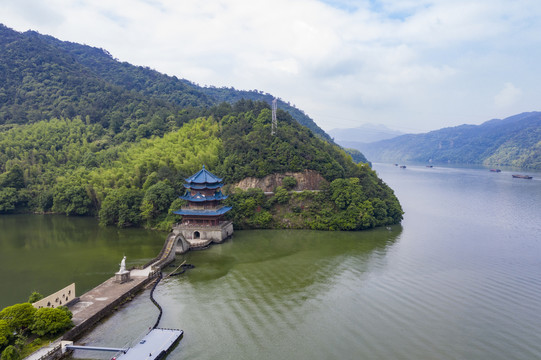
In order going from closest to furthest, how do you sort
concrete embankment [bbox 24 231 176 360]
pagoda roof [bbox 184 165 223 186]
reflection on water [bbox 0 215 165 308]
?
concrete embankment [bbox 24 231 176 360], reflection on water [bbox 0 215 165 308], pagoda roof [bbox 184 165 223 186]

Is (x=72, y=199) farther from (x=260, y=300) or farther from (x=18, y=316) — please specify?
(x=260, y=300)

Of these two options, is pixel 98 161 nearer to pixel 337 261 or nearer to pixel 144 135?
pixel 144 135

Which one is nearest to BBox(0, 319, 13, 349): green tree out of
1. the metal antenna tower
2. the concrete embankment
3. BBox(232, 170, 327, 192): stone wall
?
the concrete embankment

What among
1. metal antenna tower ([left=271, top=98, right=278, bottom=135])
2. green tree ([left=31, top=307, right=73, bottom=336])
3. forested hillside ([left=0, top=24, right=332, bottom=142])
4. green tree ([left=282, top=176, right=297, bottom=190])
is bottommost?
green tree ([left=31, top=307, right=73, bottom=336])

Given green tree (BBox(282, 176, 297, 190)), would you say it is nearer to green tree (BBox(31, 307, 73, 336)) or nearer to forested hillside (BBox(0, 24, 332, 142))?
forested hillside (BBox(0, 24, 332, 142))

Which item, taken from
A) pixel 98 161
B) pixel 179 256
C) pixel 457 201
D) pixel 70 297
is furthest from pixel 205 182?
pixel 457 201

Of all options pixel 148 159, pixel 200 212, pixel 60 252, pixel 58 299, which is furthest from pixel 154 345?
pixel 148 159
